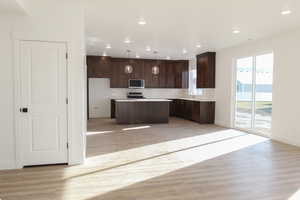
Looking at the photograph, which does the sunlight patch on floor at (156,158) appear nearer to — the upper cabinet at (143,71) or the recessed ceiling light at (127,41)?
the recessed ceiling light at (127,41)

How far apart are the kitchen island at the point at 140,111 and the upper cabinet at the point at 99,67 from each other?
226cm

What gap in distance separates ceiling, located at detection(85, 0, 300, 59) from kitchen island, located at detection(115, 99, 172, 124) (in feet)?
7.40

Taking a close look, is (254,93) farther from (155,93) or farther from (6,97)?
(6,97)

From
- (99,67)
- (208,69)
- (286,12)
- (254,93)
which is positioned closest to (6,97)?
(286,12)

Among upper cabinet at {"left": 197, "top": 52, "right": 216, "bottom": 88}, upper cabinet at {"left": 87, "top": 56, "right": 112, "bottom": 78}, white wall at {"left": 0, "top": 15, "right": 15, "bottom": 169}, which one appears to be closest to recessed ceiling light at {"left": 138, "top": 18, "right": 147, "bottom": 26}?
white wall at {"left": 0, "top": 15, "right": 15, "bottom": 169}

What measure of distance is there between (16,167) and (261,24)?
5.50 meters

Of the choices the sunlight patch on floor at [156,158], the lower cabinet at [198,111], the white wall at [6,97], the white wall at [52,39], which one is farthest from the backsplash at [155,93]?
the white wall at [6,97]

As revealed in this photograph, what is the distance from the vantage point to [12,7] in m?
3.33

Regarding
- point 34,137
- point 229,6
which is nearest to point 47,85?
point 34,137

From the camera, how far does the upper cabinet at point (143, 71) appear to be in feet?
32.7

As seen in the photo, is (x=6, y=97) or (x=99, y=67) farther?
(x=99, y=67)

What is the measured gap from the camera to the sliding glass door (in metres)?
6.41

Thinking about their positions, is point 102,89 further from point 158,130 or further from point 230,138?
point 230,138

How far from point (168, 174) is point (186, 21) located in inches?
122
